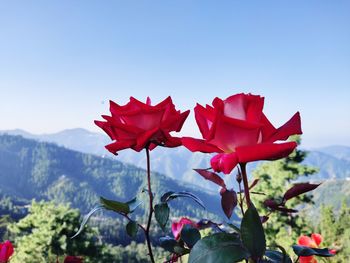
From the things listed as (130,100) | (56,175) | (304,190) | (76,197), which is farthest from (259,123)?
(56,175)

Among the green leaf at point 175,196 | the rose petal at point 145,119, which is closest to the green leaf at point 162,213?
the green leaf at point 175,196

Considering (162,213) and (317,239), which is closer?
(162,213)

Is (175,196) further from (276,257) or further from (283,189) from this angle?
(283,189)

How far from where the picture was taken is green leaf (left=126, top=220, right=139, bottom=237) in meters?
0.70

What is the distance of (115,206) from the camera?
66 cm

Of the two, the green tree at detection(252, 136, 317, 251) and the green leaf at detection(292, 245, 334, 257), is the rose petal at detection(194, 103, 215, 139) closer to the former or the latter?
the green leaf at detection(292, 245, 334, 257)

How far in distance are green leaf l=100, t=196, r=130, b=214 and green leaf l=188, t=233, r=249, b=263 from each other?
0.67 ft

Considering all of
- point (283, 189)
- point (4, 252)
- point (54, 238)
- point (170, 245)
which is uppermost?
point (283, 189)

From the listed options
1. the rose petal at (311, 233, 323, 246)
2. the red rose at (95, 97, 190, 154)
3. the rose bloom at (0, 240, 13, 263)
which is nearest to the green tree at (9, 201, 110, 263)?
the rose bloom at (0, 240, 13, 263)

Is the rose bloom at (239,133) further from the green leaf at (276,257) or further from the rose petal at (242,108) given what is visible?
the green leaf at (276,257)

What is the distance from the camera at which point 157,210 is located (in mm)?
660

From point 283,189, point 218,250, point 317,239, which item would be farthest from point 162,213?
point 283,189

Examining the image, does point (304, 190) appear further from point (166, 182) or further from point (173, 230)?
point (166, 182)

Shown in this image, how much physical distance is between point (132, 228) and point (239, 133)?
1.00 feet
